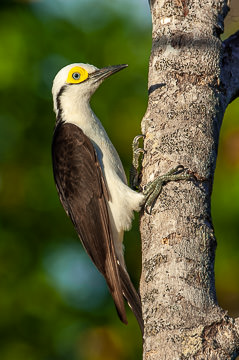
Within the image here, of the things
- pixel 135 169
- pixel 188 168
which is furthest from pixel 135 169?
pixel 188 168

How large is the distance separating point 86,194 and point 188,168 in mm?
1354

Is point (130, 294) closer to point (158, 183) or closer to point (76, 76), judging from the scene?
point (158, 183)

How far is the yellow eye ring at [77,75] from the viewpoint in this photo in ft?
17.4

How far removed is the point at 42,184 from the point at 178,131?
2465mm

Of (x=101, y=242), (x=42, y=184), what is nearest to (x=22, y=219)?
(x=42, y=184)

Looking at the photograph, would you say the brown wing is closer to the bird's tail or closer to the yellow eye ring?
the bird's tail

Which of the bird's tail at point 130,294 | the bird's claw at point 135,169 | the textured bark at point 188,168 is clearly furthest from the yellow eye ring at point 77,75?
the bird's tail at point 130,294

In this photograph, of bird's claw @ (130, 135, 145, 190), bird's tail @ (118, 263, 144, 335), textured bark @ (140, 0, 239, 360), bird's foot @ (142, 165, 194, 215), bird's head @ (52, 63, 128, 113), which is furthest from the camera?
bird's head @ (52, 63, 128, 113)

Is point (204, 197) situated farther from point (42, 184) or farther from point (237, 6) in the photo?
point (237, 6)

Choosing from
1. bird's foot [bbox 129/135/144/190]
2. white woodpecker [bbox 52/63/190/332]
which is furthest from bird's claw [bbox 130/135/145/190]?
white woodpecker [bbox 52/63/190/332]

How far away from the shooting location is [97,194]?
4.67 meters

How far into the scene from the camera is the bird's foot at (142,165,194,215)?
3436 mm

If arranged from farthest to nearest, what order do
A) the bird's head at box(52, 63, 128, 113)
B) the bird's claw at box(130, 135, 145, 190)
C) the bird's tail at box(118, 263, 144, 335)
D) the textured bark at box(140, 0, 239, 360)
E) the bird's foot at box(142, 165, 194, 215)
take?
1. the bird's head at box(52, 63, 128, 113)
2. the bird's claw at box(130, 135, 145, 190)
3. the bird's tail at box(118, 263, 144, 335)
4. the bird's foot at box(142, 165, 194, 215)
5. the textured bark at box(140, 0, 239, 360)

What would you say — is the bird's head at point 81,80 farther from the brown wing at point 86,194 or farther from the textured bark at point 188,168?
the textured bark at point 188,168
